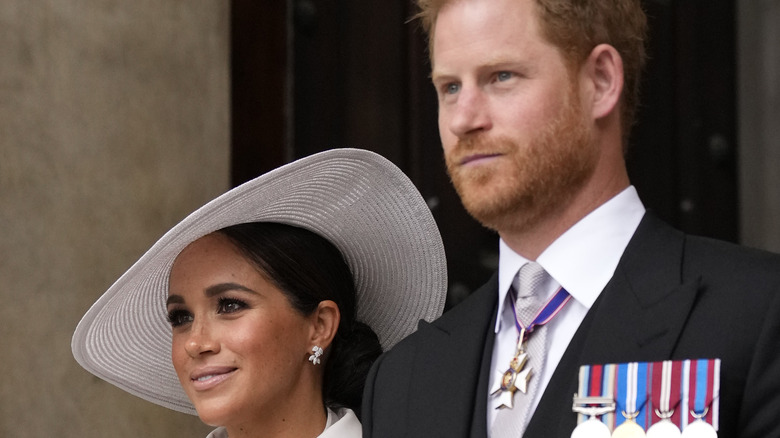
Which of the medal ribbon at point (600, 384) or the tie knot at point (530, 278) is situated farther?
the tie knot at point (530, 278)

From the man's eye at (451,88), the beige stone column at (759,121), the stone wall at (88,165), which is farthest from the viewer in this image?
the beige stone column at (759,121)

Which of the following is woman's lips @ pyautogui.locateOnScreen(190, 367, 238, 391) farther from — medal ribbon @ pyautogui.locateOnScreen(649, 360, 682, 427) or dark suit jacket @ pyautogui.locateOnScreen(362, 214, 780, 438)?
medal ribbon @ pyautogui.locateOnScreen(649, 360, 682, 427)

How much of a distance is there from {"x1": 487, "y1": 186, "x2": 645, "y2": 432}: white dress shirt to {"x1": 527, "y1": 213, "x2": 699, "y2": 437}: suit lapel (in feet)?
0.10

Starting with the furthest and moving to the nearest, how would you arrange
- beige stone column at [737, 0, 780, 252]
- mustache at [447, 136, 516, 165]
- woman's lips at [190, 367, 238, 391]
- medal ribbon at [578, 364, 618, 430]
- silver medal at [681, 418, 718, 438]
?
beige stone column at [737, 0, 780, 252], woman's lips at [190, 367, 238, 391], mustache at [447, 136, 516, 165], medal ribbon at [578, 364, 618, 430], silver medal at [681, 418, 718, 438]

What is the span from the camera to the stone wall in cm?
301

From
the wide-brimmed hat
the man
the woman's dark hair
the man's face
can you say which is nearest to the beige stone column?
the wide-brimmed hat

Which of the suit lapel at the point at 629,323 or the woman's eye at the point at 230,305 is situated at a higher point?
the suit lapel at the point at 629,323

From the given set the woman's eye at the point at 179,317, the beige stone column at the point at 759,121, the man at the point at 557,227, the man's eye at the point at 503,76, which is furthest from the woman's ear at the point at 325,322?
the beige stone column at the point at 759,121

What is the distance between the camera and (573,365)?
188cm

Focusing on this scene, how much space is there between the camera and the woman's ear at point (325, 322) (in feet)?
8.91

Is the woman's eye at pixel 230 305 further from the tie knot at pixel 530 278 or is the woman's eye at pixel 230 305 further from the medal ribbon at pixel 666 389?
the medal ribbon at pixel 666 389

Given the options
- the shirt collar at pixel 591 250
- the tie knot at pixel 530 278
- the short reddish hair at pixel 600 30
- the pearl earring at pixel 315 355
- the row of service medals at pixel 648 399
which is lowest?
the pearl earring at pixel 315 355

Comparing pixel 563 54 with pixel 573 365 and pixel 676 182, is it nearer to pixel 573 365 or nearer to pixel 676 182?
pixel 573 365

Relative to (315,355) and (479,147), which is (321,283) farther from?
(479,147)
